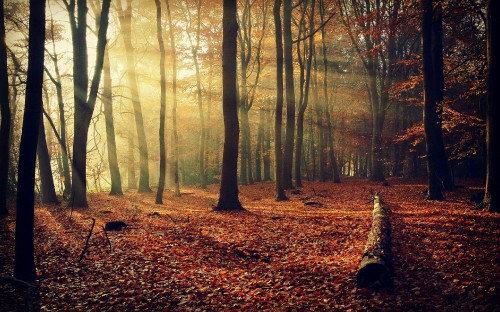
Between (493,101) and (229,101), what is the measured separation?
8.50 metres

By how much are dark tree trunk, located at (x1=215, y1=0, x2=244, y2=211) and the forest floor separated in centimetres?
168

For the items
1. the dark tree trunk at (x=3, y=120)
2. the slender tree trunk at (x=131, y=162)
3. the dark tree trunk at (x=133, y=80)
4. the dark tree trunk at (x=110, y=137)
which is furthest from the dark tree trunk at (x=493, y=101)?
the slender tree trunk at (x=131, y=162)

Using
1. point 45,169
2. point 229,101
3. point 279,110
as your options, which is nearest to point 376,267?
point 229,101

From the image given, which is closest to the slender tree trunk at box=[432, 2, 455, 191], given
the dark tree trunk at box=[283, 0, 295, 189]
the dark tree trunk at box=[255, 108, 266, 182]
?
the dark tree trunk at box=[283, 0, 295, 189]

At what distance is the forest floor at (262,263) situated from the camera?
4824 mm

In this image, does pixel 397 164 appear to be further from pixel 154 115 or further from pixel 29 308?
pixel 29 308

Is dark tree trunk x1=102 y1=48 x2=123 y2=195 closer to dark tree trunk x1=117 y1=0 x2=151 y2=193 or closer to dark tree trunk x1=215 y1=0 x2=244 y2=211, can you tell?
dark tree trunk x1=117 y1=0 x2=151 y2=193

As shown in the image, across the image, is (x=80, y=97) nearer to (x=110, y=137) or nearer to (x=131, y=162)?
(x=110, y=137)

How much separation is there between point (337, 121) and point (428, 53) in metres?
21.8

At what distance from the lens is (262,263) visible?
264 inches

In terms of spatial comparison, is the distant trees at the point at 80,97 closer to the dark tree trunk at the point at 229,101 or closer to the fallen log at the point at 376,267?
the dark tree trunk at the point at 229,101

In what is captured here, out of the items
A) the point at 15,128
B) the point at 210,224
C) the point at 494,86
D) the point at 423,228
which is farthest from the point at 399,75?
the point at 15,128

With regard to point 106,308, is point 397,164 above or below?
above

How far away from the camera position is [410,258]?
6098mm
